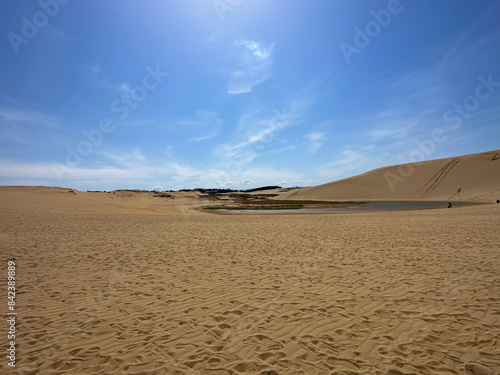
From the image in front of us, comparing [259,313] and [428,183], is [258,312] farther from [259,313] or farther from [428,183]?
[428,183]

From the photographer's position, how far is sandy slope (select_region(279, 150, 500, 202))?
6731 cm

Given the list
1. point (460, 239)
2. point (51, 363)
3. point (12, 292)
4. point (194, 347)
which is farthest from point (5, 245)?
point (460, 239)

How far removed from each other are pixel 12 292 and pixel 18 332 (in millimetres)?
2675

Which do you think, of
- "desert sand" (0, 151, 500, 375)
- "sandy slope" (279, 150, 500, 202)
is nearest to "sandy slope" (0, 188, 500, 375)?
"desert sand" (0, 151, 500, 375)

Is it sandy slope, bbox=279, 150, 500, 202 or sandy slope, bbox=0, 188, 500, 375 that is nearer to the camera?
sandy slope, bbox=0, 188, 500, 375

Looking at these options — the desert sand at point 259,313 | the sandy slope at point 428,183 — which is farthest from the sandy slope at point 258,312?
the sandy slope at point 428,183

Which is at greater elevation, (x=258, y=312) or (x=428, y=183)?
(x=428, y=183)

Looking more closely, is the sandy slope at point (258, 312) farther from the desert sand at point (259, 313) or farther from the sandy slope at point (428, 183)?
the sandy slope at point (428, 183)

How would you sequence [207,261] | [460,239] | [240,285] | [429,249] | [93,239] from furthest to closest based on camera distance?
[93,239], [460,239], [429,249], [207,261], [240,285]

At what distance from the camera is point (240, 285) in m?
7.41

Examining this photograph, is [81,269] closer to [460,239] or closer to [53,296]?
[53,296]

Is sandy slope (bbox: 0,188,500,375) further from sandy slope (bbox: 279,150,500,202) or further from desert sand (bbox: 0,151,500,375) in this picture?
sandy slope (bbox: 279,150,500,202)

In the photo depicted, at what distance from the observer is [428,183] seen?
261ft

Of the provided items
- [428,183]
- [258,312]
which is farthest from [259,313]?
[428,183]
